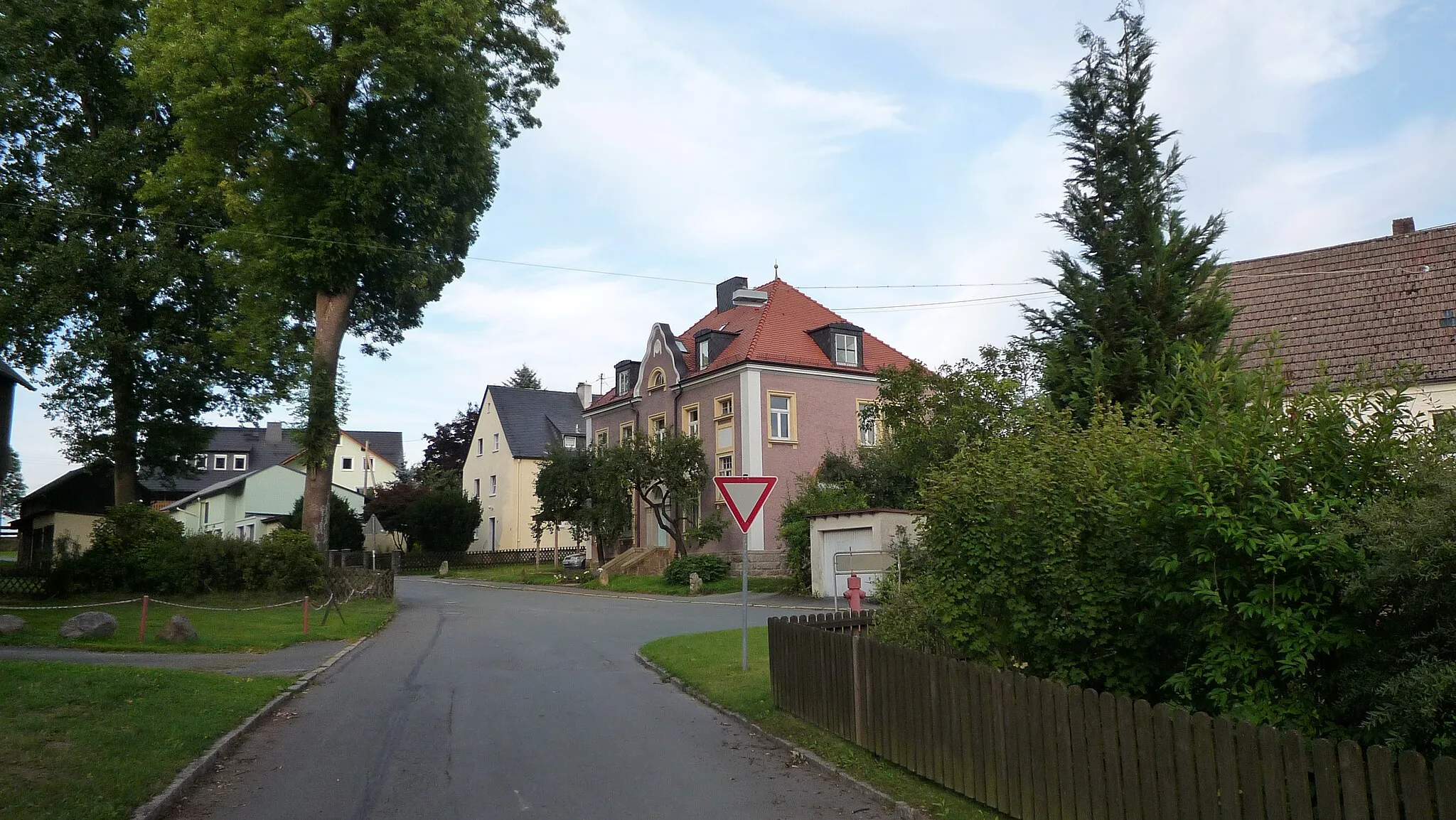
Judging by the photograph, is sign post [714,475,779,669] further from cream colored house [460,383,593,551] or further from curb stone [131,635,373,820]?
cream colored house [460,383,593,551]

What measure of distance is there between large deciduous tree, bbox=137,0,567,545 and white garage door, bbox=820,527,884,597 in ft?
43.5

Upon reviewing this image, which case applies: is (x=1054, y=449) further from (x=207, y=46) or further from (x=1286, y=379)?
(x=207, y=46)

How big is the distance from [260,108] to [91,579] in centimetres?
1248

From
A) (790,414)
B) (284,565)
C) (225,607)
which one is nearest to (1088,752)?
(225,607)

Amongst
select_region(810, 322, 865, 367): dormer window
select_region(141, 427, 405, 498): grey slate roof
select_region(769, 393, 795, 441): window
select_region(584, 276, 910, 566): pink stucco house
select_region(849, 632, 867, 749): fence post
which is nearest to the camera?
select_region(849, 632, 867, 749): fence post

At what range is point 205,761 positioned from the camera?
8.91 m

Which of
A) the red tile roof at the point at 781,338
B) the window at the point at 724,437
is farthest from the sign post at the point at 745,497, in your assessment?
the window at the point at 724,437

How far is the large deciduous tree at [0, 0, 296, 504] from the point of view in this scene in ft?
91.0

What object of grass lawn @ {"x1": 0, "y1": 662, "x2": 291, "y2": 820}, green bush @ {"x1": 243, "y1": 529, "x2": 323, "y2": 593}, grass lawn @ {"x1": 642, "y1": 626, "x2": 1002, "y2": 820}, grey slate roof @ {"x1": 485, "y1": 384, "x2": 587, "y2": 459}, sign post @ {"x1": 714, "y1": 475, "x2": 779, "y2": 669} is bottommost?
grass lawn @ {"x1": 642, "y1": 626, "x2": 1002, "y2": 820}

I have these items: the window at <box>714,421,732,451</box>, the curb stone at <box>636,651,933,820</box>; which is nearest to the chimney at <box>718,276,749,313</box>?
the window at <box>714,421,732,451</box>

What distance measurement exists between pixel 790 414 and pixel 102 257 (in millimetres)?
23794

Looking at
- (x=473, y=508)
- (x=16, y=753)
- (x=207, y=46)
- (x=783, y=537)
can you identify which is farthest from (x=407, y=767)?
(x=473, y=508)

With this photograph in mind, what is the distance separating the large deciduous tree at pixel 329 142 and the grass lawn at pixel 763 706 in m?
13.2

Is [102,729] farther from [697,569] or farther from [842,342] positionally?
[842,342]
